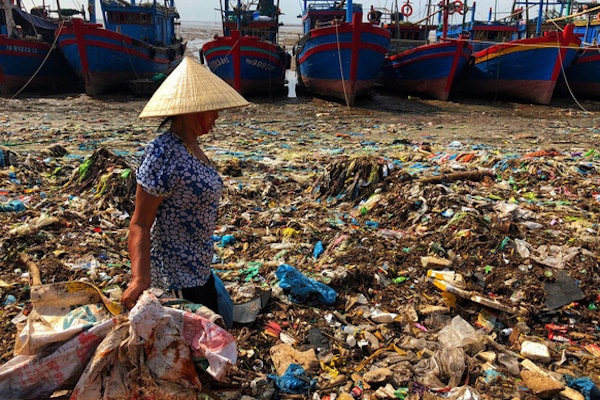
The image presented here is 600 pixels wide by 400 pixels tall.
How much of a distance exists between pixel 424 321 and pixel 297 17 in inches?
746

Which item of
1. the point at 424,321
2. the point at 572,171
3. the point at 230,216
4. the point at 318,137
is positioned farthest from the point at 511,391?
the point at 318,137

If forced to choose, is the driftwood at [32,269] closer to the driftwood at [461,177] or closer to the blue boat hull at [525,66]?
the driftwood at [461,177]

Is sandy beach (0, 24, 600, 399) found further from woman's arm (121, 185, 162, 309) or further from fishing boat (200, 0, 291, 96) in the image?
fishing boat (200, 0, 291, 96)

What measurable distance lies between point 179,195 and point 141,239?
22cm

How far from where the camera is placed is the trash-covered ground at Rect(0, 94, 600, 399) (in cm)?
245

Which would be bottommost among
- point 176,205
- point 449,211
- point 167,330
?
point 449,211

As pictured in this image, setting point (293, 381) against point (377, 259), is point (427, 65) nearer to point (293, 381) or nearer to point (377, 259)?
point (377, 259)

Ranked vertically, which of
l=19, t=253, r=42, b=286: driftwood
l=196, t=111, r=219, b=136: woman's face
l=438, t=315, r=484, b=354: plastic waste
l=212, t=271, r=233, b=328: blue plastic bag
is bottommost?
l=438, t=315, r=484, b=354: plastic waste

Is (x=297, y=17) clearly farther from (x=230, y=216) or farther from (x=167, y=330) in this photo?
(x=167, y=330)

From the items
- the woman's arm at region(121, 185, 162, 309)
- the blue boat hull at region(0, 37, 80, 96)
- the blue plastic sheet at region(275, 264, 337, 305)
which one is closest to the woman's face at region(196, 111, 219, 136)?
the woman's arm at region(121, 185, 162, 309)

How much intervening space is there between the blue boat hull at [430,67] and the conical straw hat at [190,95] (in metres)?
14.1

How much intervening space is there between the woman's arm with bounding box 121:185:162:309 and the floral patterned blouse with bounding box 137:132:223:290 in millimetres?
41

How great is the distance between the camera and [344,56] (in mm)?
13500

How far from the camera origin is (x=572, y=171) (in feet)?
18.1
